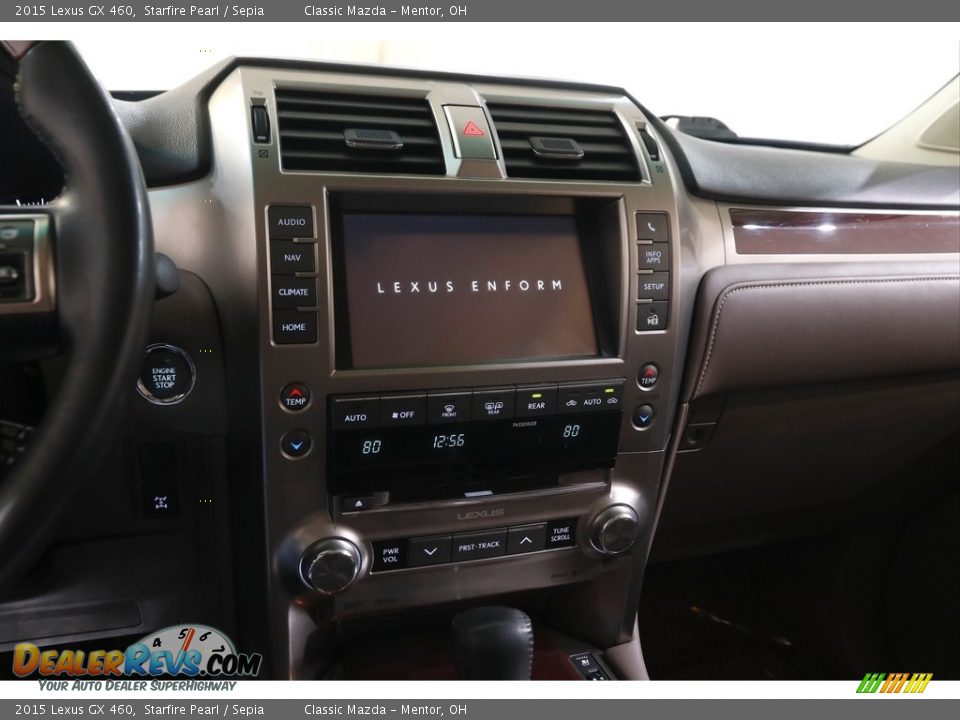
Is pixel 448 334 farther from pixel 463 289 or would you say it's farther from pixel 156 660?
pixel 156 660

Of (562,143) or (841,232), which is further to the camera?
(841,232)

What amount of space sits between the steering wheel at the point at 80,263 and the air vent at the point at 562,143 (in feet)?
1.58

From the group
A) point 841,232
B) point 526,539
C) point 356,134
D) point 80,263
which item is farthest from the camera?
point 841,232

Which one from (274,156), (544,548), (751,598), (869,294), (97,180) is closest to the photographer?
(97,180)

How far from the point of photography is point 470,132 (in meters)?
1.01

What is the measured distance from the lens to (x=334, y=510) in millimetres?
1017

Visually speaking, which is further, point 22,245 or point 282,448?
point 282,448

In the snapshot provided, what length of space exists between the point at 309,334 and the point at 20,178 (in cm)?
48

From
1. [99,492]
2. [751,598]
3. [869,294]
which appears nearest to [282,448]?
[99,492]

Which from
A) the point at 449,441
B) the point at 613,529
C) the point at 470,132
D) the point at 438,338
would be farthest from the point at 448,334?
the point at 613,529

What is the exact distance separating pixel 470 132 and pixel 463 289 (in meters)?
0.20

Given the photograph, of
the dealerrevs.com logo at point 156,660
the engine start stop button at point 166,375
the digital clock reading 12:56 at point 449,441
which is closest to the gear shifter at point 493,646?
the digital clock reading 12:56 at point 449,441

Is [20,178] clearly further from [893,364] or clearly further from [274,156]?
[893,364]

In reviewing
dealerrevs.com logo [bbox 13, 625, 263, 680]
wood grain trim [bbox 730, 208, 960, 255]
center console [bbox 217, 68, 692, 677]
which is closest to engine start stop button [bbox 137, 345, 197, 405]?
center console [bbox 217, 68, 692, 677]
